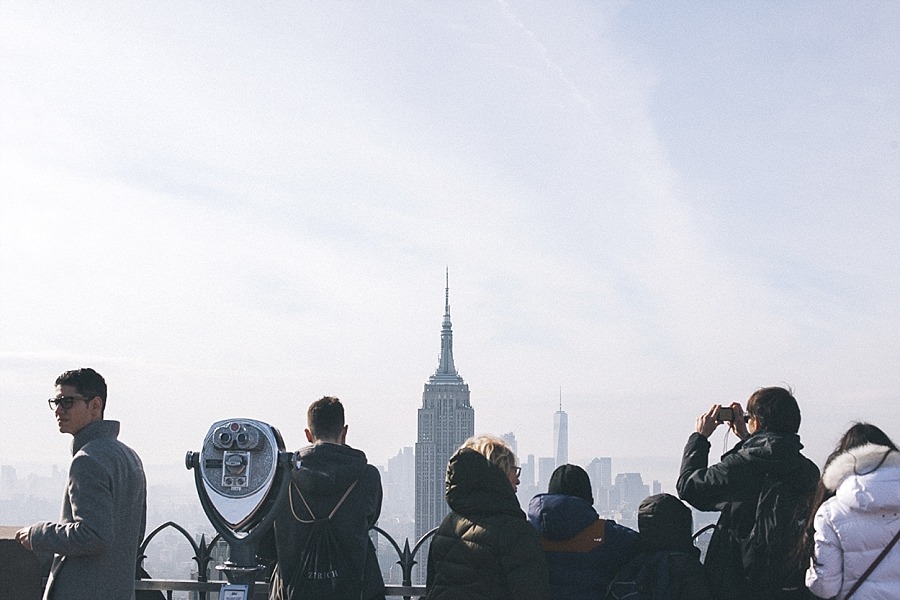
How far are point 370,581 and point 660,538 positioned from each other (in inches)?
70.3

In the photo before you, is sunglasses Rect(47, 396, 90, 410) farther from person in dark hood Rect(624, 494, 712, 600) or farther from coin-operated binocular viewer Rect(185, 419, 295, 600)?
person in dark hood Rect(624, 494, 712, 600)

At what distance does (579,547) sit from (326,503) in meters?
1.50

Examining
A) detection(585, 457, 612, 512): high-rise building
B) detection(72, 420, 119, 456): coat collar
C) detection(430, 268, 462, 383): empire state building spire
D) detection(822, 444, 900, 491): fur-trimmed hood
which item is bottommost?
detection(585, 457, 612, 512): high-rise building

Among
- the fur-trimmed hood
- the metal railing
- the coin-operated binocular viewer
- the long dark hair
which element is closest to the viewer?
the coin-operated binocular viewer

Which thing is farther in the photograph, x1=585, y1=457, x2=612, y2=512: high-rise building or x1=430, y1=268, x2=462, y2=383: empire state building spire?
x1=430, y1=268, x2=462, y2=383: empire state building spire

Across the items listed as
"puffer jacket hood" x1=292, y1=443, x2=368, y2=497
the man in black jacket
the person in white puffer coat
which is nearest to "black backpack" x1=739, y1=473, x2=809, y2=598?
the man in black jacket

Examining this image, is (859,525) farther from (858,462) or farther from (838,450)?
(838,450)

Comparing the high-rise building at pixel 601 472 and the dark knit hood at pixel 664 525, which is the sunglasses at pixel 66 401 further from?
the high-rise building at pixel 601 472

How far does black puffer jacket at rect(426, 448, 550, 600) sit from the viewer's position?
5.36m

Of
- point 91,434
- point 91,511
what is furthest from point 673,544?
point 91,434

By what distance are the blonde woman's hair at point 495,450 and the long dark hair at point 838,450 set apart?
1.59 metres

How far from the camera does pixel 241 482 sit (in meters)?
4.95

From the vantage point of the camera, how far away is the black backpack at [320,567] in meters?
5.98

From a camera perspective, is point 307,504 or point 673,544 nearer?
point 673,544
